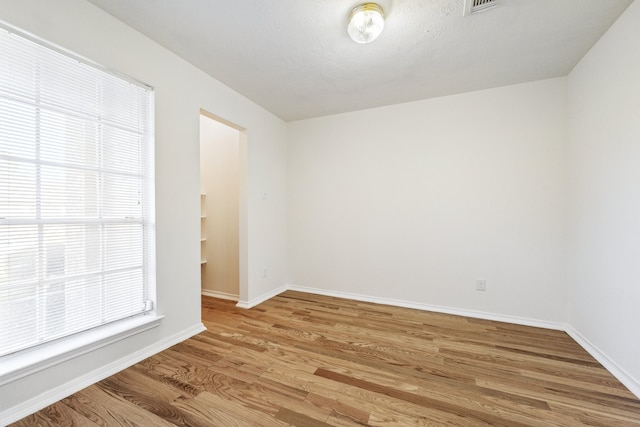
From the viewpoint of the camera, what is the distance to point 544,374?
1.79m

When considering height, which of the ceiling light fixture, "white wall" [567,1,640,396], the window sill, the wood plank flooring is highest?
the ceiling light fixture

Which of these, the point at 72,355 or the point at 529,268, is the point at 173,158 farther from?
the point at 529,268

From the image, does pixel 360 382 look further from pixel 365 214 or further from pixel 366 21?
pixel 366 21

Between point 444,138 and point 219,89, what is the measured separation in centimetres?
262

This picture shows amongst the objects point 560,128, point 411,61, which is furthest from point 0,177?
point 560,128

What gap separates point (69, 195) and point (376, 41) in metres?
2.48

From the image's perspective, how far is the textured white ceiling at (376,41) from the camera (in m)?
1.68

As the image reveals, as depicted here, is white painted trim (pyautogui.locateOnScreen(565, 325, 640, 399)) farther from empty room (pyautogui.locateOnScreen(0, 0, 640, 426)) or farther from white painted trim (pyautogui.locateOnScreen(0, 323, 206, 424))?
white painted trim (pyautogui.locateOnScreen(0, 323, 206, 424))

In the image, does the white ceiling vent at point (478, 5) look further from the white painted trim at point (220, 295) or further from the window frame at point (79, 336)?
the white painted trim at point (220, 295)

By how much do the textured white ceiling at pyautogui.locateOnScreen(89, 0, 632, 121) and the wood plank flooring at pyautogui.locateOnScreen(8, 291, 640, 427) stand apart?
2.55 metres

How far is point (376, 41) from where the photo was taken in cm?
200

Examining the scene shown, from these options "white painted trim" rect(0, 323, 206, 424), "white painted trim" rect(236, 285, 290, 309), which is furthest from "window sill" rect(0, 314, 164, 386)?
"white painted trim" rect(236, 285, 290, 309)

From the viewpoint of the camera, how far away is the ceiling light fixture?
1.64 metres

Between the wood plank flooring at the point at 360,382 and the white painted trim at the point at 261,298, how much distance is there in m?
0.49
